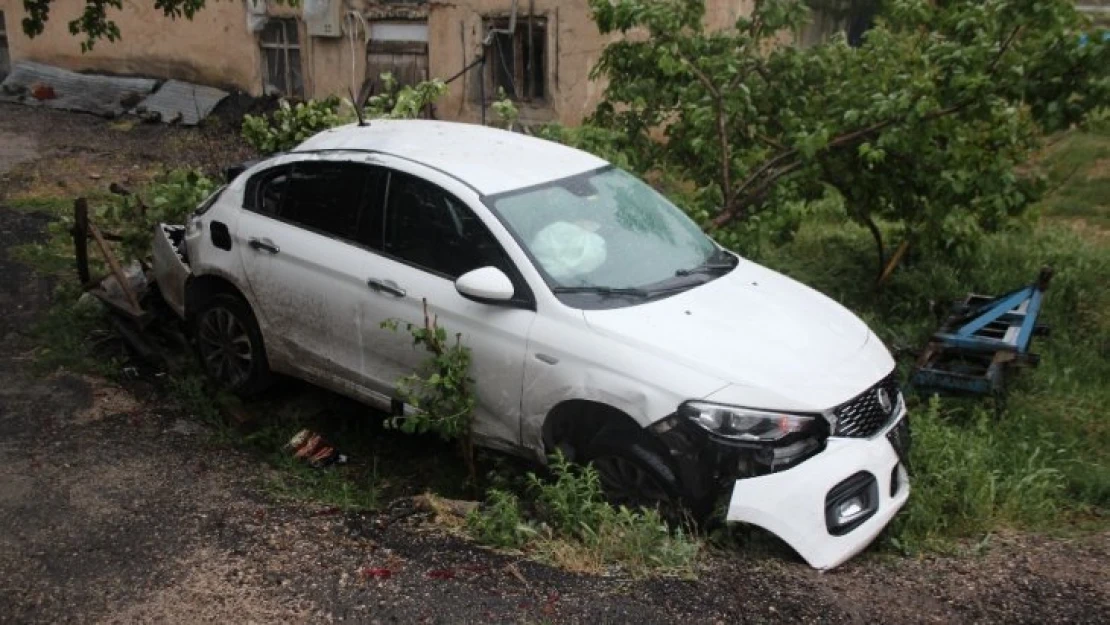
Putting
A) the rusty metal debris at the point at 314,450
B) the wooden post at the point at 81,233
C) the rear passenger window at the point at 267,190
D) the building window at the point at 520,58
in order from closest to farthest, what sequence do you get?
the rusty metal debris at the point at 314,450, the rear passenger window at the point at 267,190, the wooden post at the point at 81,233, the building window at the point at 520,58

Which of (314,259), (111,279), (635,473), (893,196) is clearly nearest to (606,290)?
(635,473)

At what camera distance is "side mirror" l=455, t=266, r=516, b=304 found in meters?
4.70

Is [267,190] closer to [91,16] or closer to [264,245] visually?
[264,245]

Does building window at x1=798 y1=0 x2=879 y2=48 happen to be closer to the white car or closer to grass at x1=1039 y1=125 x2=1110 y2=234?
grass at x1=1039 y1=125 x2=1110 y2=234

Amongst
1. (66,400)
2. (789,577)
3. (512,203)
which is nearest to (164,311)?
(66,400)

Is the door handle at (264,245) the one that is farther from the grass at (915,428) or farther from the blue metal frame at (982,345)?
the blue metal frame at (982,345)

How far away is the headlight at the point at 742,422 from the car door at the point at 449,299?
0.94 m

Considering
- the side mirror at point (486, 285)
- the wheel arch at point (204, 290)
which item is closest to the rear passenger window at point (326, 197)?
the wheel arch at point (204, 290)

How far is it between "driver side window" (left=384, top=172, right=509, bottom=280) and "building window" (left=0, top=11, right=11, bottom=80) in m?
15.6

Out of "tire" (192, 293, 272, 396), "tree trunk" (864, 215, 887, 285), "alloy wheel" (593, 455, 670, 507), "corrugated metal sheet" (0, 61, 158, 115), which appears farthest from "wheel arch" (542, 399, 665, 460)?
"corrugated metal sheet" (0, 61, 158, 115)

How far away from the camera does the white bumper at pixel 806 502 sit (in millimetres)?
A: 4234

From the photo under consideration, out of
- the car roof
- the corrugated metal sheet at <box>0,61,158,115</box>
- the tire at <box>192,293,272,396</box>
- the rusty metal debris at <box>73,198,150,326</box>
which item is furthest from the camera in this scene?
the corrugated metal sheet at <box>0,61,158,115</box>

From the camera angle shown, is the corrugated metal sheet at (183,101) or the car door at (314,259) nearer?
the car door at (314,259)

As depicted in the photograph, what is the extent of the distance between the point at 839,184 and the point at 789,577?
422 centimetres
